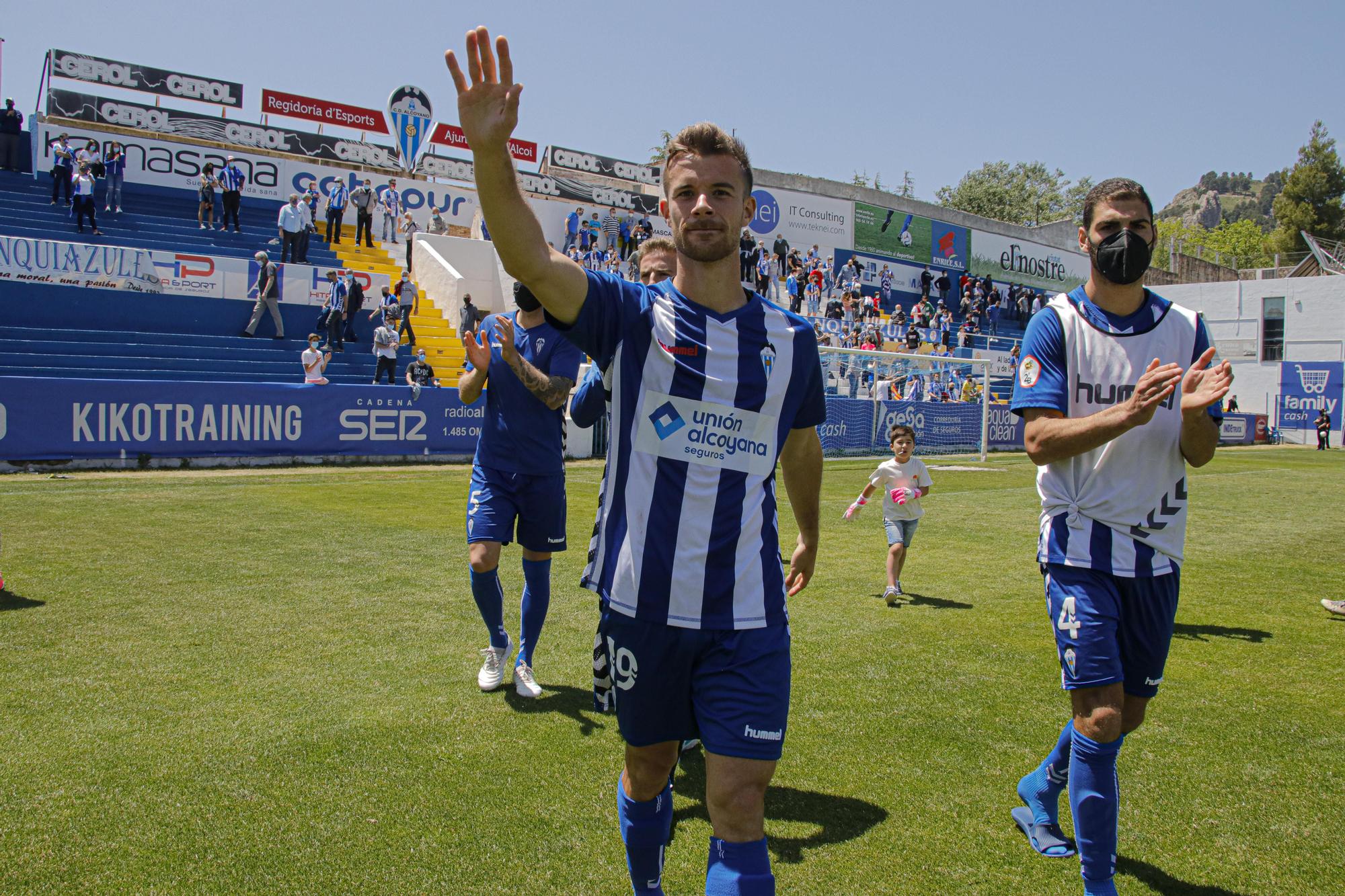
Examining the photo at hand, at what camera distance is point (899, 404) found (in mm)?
27078

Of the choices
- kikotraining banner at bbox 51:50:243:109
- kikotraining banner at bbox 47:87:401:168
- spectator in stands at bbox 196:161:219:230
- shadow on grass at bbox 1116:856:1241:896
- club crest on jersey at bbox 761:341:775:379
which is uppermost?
kikotraining banner at bbox 51:50:243:109

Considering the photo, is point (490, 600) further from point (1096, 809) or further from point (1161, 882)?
point (1161, 882)

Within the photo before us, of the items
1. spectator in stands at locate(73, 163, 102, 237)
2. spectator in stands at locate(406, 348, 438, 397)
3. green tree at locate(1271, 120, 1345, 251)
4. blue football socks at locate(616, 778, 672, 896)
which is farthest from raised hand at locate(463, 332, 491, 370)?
green tree at locate(1271, 120, 1345, 251)

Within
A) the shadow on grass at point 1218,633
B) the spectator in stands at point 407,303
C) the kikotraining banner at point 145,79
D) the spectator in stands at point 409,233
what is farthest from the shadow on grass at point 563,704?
the kikotraining banner at point 145,79

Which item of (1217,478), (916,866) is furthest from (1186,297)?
(916,866)

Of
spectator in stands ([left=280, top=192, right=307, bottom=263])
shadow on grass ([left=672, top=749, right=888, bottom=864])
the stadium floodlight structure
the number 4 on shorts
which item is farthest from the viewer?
the stadium floodlight structure

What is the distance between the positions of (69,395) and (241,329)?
7.52 meters

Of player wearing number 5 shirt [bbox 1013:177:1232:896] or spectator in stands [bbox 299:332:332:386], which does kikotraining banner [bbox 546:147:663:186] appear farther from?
player wearing number 5 shirt [bbox 1013:177:1232:896]

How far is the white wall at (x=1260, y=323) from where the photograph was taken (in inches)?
1800

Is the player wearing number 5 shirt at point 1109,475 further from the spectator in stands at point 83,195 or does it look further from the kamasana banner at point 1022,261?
the kamasana banner at point 1022,261

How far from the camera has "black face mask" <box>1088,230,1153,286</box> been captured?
328 cm

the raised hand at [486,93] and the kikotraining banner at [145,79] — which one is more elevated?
the kikotraining banner at [145,79]

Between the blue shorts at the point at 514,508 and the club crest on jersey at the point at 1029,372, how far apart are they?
277 centimetres

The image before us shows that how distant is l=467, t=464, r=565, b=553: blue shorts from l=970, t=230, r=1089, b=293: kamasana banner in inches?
1922
